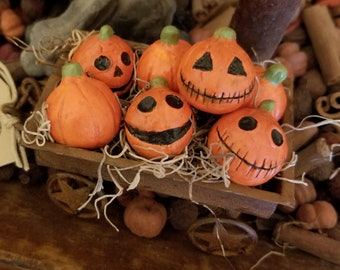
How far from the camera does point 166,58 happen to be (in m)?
0.77

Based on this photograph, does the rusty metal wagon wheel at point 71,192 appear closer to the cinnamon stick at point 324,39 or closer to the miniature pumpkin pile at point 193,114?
the miniature pumpkin pile at point 193,114

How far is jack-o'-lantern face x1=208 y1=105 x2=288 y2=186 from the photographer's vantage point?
676 millimetres

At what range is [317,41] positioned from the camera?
113cm

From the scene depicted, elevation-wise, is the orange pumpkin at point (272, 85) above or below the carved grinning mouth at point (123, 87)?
above

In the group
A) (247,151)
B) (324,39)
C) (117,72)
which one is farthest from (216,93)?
(324,39)

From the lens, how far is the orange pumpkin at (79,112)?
71 cm

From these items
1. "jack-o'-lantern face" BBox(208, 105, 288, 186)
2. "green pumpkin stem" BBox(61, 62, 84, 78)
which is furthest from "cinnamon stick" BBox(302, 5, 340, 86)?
"green pumpkin stem" BBox(61, 62, 84, 78)

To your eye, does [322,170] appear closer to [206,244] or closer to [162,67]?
[206,244]

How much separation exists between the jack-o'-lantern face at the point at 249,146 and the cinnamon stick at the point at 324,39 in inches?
18.3

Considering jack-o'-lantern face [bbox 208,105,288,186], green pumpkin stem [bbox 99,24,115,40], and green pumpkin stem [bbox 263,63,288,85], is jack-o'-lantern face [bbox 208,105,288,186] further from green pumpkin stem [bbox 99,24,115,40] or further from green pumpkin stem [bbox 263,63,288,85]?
green pumpkin stem [bbox 99,24,115,40]

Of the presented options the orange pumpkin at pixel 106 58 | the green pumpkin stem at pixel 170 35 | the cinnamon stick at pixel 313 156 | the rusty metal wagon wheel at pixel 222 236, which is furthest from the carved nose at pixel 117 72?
the cinnamon stick at pixel 313 156

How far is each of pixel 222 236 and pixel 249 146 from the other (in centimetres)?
27

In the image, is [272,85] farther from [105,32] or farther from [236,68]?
[105,32]

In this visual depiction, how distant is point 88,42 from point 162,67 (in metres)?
0.16
